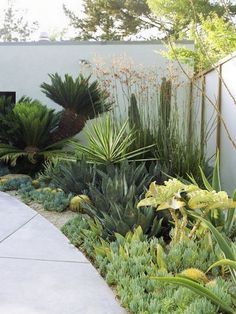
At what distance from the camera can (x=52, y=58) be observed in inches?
400

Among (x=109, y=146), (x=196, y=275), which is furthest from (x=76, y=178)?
(x=196, y=275)

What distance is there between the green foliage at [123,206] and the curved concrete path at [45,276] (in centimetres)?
44

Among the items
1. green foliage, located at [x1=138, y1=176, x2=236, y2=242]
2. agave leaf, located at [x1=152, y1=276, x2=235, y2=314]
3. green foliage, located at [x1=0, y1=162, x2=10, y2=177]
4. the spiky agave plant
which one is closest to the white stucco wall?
the spiky agave plant

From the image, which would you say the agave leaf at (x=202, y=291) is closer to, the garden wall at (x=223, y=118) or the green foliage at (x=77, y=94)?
the garden wall at (x=223, y=118)

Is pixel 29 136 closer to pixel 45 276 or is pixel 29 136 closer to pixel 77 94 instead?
pixel 77 94

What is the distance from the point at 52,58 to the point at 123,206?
6.48m

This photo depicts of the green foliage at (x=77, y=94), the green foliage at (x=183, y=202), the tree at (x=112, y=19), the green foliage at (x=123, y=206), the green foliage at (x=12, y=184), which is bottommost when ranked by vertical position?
the green foliage at (x=12, y=184)

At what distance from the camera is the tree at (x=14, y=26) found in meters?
34.2

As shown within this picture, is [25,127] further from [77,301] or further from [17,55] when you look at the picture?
[77,301]

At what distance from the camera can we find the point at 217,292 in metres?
2.63

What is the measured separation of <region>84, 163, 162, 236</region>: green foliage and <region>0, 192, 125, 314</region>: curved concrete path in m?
0.44

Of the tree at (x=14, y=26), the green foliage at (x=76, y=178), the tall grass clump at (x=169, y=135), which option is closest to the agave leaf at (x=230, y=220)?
the tall grass clump at (x=169, y=135)

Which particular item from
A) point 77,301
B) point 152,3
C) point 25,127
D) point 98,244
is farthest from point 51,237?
Result: point 152,3

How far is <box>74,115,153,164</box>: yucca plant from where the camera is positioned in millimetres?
6609
